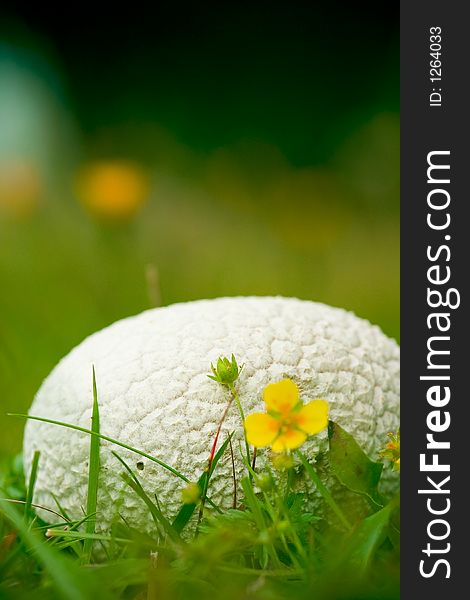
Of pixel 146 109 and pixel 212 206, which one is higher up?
pixel 146 109

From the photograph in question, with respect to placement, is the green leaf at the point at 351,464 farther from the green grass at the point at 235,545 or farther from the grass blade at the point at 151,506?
the grass blade at the point at 151,506

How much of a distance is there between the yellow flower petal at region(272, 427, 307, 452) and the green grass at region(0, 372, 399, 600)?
0.04 metres

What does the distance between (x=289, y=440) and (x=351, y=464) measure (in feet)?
0.64

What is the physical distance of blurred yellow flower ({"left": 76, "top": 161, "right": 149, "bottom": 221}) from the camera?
3326mm

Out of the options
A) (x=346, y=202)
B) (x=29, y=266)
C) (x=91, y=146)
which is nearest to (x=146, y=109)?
(x=91, y=146)

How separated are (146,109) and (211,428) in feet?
13.0

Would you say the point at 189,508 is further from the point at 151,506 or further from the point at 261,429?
the point at 261,429

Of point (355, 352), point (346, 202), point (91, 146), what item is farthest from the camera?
point (91, 146)

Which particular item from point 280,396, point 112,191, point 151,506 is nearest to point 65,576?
point 151,506

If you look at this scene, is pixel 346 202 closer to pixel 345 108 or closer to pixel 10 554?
pixel 345 108

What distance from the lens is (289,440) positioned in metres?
0.90

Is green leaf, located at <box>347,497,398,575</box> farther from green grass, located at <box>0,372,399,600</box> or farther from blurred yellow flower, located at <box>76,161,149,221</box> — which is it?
blurred yellow flower, located at <box>76,161,149,221</box>

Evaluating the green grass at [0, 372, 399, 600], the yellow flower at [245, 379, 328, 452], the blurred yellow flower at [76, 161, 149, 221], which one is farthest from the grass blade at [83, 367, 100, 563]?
the blurred yellow flower at [76, 161, 149, 221]

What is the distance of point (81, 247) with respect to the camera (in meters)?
3.24
